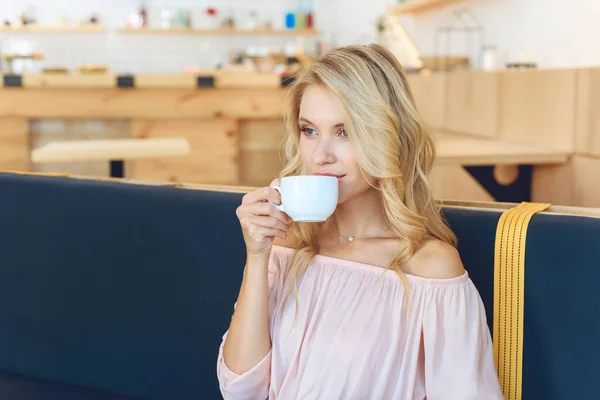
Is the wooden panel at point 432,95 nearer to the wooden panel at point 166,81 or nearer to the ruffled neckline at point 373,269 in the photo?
the wooden panel at point 166,81

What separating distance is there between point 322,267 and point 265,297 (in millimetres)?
115

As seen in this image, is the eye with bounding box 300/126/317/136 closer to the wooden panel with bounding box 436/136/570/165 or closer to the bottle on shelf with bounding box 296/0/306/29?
the wooden panel with bounding box 436/136/570/165

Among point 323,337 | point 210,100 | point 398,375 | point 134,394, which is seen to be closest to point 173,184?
point 134,394

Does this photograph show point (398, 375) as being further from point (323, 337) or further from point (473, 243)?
point (473, 243)

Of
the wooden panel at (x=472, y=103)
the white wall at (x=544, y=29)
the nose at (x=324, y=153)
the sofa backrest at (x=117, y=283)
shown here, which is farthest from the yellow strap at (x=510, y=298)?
the white wall at (x=544, y=29)

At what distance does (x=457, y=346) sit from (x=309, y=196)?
0.33 metres

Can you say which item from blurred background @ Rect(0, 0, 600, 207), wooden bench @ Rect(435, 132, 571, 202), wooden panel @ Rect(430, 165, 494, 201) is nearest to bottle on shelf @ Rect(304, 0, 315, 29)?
blurred background @ Rect(0, 0, 600, 207)

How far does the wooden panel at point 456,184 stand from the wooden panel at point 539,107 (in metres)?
0.45

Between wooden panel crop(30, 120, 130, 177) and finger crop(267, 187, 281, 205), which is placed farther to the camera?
wooden panel crop(30, 120, 130, 177)

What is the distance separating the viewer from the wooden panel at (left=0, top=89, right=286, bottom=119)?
488 centimetres

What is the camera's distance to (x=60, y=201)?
1.63 metres

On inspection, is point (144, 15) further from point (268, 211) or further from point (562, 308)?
point (562, 308)

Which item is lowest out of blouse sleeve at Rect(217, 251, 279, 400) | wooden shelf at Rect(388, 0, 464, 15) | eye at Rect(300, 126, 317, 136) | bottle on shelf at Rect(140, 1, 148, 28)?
blouse sleeve at Rect(217, 251, 279, 400)

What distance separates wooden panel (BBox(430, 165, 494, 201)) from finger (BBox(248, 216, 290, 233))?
101 inches
